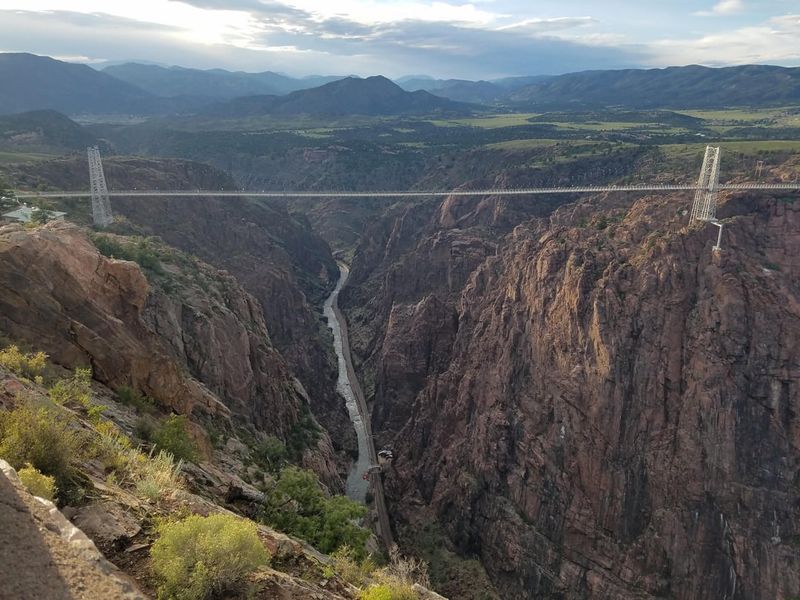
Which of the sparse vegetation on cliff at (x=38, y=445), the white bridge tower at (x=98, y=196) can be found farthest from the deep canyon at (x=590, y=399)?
the sparse vegetation on cliff at (x=38, y=445)

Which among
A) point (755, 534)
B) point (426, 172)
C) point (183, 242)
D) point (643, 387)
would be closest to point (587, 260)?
point (643, 387)

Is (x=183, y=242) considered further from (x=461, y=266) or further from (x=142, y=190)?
(x=461, y=266)

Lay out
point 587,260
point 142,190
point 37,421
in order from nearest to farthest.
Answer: point 37,421 → point 587,260 → point 142,190

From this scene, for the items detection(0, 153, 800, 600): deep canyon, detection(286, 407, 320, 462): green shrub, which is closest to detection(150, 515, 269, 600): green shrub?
detection(0, 153, 800, 600): deep canyon

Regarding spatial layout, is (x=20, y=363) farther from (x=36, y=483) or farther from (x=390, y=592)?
(x=390, y=592)

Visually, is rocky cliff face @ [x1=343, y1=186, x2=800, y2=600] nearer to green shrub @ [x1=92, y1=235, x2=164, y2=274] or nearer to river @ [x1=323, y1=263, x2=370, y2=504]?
river @ [x1=323, y1=263, x2=370, y2=504]

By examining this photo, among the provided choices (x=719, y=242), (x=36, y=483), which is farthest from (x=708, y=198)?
(x=36, y=483)

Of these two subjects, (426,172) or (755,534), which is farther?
(426,172)

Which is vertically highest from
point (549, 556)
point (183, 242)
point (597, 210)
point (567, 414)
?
point (597, 210)
